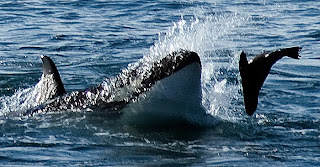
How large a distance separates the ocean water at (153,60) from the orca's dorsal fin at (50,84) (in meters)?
0.35

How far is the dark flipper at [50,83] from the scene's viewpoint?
39.8 feet

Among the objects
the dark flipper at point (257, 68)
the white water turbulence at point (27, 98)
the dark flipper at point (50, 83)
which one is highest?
the dark flipper at point (257, 68)

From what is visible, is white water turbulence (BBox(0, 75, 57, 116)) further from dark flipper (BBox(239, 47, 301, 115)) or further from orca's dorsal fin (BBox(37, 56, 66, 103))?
dark flipper (BBox(239, 47, 301, 115))

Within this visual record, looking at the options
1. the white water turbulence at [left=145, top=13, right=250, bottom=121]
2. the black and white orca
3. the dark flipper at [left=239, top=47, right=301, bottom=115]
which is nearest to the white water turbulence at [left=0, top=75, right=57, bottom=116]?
the black and white orca

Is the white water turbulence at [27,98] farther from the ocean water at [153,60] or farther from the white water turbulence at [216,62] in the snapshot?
the white water turbulence at [216,62]

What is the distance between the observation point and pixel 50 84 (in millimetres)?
12219

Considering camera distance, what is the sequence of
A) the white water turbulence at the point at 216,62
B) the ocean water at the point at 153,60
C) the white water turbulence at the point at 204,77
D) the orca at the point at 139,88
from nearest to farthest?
the ocean water at the point at 153,60
the orca at the point at 139,88
the white water turbulence at the point at 204,77
the white water turbulence at the point at 216,62

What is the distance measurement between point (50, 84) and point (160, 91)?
6.99 feet

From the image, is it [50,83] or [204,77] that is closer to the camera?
[50,83]

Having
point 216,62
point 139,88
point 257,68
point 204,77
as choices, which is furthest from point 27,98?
point 216,62

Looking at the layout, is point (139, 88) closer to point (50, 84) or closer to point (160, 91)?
point (160, 91)

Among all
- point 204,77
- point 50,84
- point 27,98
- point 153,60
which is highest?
point 153,60

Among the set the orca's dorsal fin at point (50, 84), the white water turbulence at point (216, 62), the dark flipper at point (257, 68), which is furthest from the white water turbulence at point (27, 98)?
the dark flipper at point (257, 68)

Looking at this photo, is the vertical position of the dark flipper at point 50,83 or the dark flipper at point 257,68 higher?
the dark flipper at point 257,68
